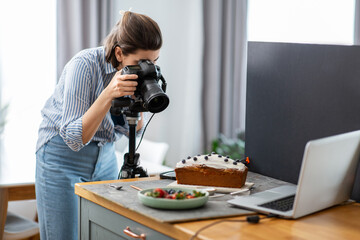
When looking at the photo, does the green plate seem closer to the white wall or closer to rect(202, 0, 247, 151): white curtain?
the white wall

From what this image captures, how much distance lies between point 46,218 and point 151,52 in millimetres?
676

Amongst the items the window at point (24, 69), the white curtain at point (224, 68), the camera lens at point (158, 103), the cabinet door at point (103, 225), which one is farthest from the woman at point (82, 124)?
the white curtain at point (224, 68)

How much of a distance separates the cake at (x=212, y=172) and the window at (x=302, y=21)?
2.22 metres

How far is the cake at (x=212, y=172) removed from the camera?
4.37 ft

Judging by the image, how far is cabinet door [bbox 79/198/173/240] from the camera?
45.1 inches

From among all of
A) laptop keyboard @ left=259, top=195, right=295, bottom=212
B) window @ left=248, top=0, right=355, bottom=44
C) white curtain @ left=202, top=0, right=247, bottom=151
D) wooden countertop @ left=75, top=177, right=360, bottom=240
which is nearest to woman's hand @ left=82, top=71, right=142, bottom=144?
wooden countertop @ left=75, top=177, right=360, bottom=240

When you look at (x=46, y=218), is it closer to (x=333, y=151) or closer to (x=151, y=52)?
(x=151, y=52)

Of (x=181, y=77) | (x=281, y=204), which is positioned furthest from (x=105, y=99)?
(x=181, y=77)

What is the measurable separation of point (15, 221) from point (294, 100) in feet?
6.23

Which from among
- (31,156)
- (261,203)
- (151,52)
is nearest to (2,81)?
(31,156)

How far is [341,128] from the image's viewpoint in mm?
1334

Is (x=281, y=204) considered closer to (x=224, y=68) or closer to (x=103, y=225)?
(x=103, y=225)

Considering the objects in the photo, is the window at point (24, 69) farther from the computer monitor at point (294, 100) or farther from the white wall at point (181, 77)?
the computer monitor at point (294, 100)

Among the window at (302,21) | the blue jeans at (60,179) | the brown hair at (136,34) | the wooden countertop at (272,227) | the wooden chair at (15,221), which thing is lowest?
the wooden chair at (15,221)
